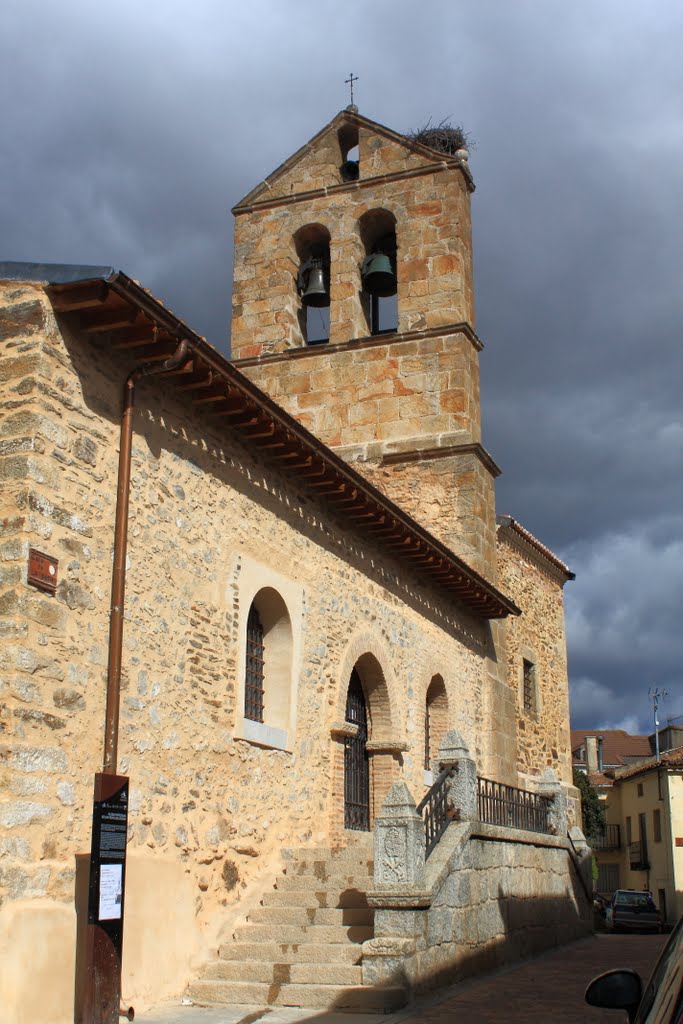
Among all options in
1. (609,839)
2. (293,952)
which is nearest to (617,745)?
(609,839)

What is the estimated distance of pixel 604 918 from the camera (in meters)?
31.4

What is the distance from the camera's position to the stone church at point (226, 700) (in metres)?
7.60

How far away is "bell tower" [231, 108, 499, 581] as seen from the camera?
60.0ft

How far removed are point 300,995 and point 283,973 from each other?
1.10 ft

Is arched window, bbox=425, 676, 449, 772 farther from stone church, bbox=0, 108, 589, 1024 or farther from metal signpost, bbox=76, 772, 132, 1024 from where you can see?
metal signpost, bbox=76, 772, 132, 1024

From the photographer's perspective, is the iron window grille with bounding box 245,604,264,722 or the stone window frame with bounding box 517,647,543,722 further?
the stone window frame with bounding box 517,647,543,722

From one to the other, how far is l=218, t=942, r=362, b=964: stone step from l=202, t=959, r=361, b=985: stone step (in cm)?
13

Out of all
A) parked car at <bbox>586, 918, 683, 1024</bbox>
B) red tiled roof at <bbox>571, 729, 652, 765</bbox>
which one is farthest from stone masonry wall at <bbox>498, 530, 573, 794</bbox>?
red tiled roof at <bbox>571, 729, 652, 765</bbox>

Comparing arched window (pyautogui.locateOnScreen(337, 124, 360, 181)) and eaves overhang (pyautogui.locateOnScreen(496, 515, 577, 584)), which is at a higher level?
arched window (pyautogui.locateOnScreen(337, 124, 360, 181))

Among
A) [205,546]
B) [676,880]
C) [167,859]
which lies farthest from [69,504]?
[676,880]

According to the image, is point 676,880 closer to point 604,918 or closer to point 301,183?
point 604,918

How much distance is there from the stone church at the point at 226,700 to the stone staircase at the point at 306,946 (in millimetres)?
24

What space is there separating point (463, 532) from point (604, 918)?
61.1ft

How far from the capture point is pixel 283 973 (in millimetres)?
8758
